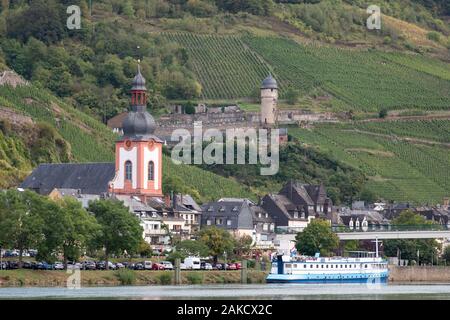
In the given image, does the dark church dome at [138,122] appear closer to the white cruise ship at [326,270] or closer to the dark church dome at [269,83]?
the white cruise ship at [326,270]

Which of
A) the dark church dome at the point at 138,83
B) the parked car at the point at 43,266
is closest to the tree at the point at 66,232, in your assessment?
the parked car at the point at 43,266

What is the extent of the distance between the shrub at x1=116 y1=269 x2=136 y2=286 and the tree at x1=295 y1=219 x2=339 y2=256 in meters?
23.4

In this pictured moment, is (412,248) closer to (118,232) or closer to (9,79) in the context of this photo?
(118,232)

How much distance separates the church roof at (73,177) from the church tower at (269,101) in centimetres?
5269

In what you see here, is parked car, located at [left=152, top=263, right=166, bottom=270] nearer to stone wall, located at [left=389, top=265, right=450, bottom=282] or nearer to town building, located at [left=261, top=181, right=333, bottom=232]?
stone wall, located at [left=389, top=265, right=450, bottom=282]

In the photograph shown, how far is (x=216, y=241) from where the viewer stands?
387ft

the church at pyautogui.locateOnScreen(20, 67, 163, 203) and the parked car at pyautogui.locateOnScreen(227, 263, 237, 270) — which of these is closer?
the parked car at pyautogui.locateOnScreen(227, 263, 237, 270)

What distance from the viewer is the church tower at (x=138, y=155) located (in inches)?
5217

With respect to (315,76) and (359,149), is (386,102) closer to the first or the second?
(315,76)

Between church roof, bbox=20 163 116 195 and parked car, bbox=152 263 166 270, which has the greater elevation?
church roof, bbox=20 163 116 195

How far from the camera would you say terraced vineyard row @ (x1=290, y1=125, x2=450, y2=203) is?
16600cm

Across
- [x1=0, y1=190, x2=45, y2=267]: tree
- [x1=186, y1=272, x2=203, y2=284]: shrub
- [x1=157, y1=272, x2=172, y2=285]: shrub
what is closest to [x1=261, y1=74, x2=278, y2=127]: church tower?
[x1=186, y1=272, x2=203, y2=284]: shrub

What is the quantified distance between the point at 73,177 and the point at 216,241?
61.0 ft
